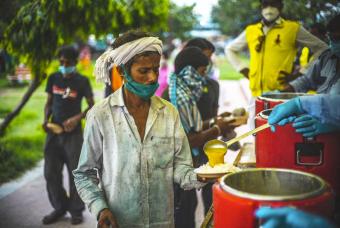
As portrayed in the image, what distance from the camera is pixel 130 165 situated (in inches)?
92.7

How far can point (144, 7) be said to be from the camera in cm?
591

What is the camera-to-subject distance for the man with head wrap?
93.0 inches

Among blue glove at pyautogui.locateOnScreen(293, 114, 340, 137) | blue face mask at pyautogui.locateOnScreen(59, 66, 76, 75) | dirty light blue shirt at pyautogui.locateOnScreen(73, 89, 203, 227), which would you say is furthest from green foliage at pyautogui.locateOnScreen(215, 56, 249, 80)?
blue glove at pyautogui.locateOnScreen(293, 114, 340, 137)

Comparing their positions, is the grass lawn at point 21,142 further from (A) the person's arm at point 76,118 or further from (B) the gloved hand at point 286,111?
(B) the gloved hand at point 286,111

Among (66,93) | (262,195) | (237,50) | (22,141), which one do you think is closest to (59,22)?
(66,93)

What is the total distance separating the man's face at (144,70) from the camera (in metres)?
2.39

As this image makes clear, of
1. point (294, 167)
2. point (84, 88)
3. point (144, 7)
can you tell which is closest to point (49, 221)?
point (84, 88)

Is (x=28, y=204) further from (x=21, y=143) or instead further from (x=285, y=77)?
(x=285, y=77)

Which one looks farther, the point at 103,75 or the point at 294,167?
the point at 103,75

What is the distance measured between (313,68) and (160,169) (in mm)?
1726

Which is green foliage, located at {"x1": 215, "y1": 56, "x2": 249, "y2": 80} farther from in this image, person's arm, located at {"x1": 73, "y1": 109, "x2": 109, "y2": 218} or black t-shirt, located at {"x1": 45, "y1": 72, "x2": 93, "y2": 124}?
person's arm, located at {"x1": 73, "y1": 109, "x2": 109, "y2": 218}

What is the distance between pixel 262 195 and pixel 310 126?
66 centimetres

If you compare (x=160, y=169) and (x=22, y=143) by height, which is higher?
(x=160, y=169)

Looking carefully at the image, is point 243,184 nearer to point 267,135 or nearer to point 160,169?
point 267,135
